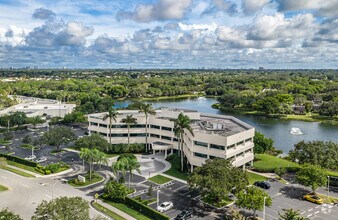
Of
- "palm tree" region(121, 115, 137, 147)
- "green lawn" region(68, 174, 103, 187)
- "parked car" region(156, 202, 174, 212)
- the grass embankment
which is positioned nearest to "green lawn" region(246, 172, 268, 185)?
"parked car" region(156, 202, 174, 212)

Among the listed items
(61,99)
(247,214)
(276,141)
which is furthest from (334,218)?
(61,99)

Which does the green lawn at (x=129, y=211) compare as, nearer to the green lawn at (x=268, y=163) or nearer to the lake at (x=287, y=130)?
the green lawn at (x=268, y=163)

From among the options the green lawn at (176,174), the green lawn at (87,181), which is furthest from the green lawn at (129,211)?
the green lawn at (176,174)

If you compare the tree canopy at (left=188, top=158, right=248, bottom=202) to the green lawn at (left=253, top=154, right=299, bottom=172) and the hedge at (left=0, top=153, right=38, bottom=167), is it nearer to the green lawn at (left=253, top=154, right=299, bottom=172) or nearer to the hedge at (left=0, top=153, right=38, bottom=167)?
the green lawn at (left=253, top=154, right=299, bottom=172)

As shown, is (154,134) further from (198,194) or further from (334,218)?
(334,218)

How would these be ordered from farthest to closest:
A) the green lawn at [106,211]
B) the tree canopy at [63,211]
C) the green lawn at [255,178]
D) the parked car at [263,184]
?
the green lawn at [255,178]
the parked car at [263,184]
the green lawn at [106,211]
the tree canopy at [63,211]

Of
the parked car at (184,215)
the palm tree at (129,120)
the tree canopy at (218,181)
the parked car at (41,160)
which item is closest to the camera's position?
the parked car at (184,215)
